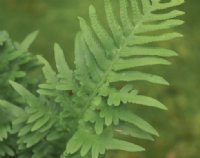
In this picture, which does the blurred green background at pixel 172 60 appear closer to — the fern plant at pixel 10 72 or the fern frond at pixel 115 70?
the fern plant at pixel 10 72

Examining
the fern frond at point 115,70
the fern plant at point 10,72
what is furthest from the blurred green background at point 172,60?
the fern frond at point 115,70

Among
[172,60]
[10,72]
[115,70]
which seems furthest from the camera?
[172,60]

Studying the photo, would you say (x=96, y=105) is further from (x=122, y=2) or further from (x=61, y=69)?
(x=122, y=2)

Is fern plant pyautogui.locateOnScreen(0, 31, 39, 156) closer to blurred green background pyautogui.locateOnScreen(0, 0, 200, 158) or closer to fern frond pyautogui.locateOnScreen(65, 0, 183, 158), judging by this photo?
fern frond pyautogui.locateOnScreen(65, 0, 183, 158)

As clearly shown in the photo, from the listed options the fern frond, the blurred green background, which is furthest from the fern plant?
the blurred green background

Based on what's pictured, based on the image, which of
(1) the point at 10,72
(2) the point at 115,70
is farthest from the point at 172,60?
(2) the point at 115,70

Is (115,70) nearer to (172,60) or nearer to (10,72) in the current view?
(10,72)

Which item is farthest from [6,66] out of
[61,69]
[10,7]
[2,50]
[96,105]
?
[10,7]
